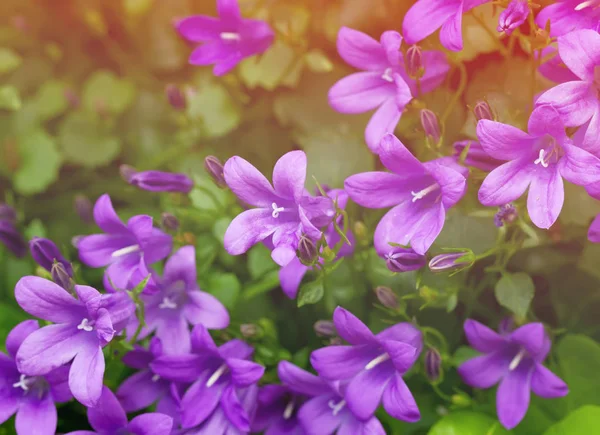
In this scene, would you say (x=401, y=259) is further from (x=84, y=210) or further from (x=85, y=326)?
(x=84, y=210)

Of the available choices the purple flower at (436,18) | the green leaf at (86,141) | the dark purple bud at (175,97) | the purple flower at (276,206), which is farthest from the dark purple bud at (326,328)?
the green leaf at (86,141)

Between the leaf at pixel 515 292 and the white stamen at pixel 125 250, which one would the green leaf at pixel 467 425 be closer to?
the leaf at pixel 515 292

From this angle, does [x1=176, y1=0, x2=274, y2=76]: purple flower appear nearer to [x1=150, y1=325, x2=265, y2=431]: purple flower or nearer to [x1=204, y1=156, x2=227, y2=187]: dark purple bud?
[x1=204, y1=156, x2=227, y2=187]: dark purple bud

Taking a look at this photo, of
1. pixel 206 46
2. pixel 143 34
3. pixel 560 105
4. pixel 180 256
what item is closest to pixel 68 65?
pixel 143 34

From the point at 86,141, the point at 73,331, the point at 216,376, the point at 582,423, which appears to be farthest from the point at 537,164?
the point at 86,141

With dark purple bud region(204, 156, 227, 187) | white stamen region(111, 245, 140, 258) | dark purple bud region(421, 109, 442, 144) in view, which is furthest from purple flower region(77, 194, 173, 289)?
dark purple bud region(421, 109, 442, 144)

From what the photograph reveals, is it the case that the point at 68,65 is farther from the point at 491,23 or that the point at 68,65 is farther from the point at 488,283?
the point at 488,283
